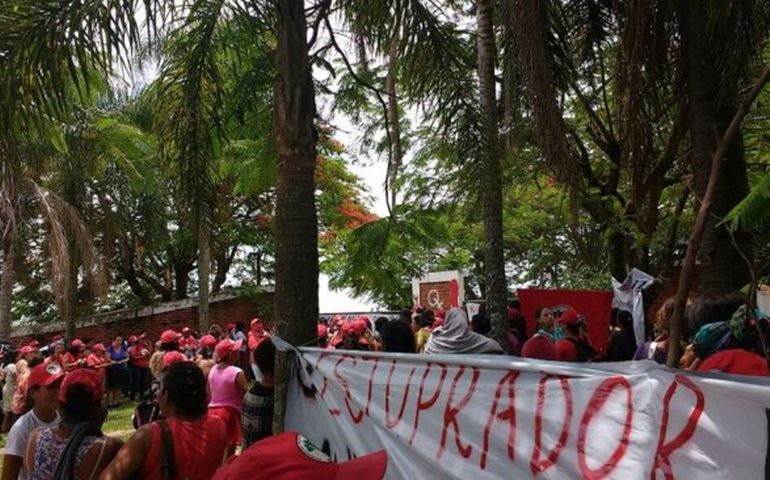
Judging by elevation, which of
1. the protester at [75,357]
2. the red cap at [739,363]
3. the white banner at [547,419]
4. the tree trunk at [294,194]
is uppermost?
the tree trunk at [294,194]

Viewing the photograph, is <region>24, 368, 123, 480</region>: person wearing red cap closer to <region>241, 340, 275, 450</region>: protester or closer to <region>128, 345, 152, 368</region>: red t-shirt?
<region>241, 340, 275, 450</region>: protester

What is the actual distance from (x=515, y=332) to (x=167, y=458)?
646 centimetres

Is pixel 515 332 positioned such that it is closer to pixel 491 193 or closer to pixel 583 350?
pixel 583 350

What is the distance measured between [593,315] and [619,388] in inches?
329

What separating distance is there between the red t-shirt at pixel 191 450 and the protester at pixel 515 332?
5.23 metres

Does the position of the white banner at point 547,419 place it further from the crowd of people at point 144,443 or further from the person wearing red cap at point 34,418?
the person wearing red cap at point 34,418

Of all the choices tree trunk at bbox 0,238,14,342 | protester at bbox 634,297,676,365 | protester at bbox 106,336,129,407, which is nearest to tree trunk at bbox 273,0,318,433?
protester at bbox 634,297,676,365

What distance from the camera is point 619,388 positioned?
96.1 inches

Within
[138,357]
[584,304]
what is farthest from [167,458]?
[138,357]

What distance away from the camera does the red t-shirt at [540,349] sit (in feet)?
19.9

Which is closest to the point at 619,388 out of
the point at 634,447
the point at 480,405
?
the point at 634,447

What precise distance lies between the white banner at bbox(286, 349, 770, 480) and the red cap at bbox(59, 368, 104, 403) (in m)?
1.34

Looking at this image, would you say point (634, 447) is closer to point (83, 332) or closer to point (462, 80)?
point (462, 80)

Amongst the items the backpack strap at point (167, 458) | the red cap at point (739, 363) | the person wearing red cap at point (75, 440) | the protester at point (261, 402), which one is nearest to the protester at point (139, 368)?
the protester at point (261, 402)
